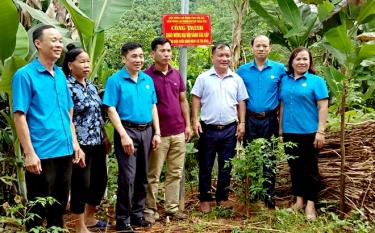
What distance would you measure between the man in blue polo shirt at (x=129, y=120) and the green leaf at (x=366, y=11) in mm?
2465

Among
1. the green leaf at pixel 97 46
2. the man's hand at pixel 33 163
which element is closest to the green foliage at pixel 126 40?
the green leaf at pixel 97 46

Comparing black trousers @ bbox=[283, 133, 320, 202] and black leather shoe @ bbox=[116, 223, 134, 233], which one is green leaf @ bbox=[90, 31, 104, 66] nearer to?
black leather shoe @ bbox=[116, 223, 134, 233]

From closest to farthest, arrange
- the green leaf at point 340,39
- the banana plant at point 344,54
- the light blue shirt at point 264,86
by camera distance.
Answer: the banana plant at point 344,54
the green leaf at point 340,39
the light blue shirt at point 264,86

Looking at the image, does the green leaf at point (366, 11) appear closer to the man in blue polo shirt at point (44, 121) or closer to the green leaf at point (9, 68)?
the man in blue polo shirt at point (44, 121)

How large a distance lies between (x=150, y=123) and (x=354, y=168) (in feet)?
6.16

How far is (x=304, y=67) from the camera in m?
4.28

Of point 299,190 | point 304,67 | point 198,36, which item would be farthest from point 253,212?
point 198,36

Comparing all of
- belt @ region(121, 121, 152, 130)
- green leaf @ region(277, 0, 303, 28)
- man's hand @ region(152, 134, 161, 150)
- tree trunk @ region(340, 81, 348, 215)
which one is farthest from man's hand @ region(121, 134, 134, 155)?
green leaf @ region(277, 0, 303, 28)

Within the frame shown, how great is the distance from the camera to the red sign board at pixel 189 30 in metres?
4.38

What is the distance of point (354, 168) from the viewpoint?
14.5 feet

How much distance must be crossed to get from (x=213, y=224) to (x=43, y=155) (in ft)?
5.36

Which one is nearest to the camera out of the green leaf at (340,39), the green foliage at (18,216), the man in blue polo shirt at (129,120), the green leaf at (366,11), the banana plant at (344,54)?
the green foliage at (18,216)

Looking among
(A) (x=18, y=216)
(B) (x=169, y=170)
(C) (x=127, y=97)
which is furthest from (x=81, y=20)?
(A) (x=18, y=216)

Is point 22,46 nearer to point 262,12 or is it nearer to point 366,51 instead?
point 366,51
